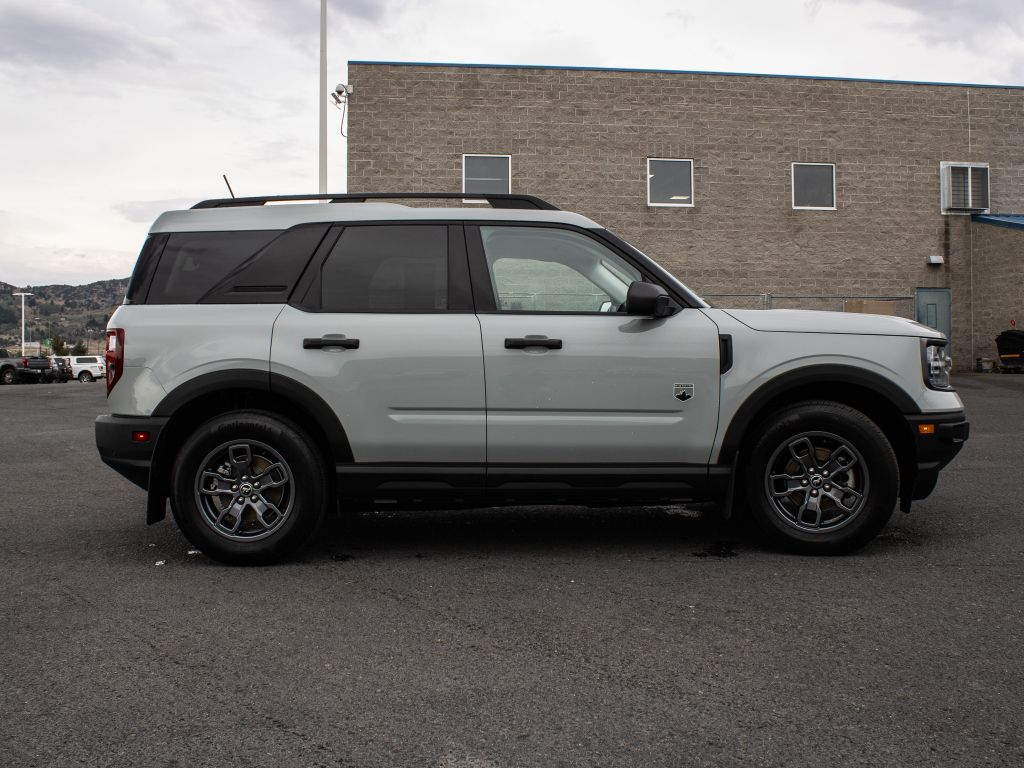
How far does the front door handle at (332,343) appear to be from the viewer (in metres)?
4.82

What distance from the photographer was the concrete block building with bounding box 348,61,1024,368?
21.5m

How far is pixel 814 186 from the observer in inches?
895

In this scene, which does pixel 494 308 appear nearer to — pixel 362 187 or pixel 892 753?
pixel 892 753

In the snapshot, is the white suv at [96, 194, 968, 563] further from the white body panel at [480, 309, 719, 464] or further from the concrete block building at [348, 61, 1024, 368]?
the concrete block building at [348, 61, 1024, 368]

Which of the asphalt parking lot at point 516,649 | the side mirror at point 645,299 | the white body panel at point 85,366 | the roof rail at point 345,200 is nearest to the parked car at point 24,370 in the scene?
the white body panel at point 85,366

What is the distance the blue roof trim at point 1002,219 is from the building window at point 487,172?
1213 centimetres

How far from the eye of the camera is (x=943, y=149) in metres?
23.1

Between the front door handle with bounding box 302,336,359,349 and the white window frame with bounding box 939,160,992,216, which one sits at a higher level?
the white window frame with bounding box 939,160,992,216

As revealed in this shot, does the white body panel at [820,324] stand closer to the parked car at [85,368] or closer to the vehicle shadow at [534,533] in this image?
the vehicle shadow at [534,533]

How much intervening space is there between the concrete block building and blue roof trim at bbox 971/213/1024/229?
0.08 metres

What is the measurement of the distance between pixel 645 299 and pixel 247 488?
92.0 inches

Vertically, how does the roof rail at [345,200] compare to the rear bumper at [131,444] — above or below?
above

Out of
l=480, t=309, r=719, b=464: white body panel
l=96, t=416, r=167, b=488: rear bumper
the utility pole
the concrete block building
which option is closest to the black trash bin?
the concrete block building

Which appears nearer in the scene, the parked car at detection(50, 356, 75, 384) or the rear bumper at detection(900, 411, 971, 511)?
the rear bumper at detection(900, 411, 971, 511)
